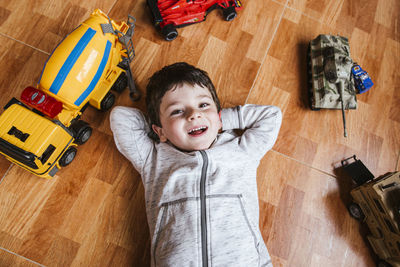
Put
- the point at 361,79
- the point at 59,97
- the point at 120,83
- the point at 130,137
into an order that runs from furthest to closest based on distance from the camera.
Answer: the point at 361,79
the point at 120,83
the point at 130,137
the point at 59,97

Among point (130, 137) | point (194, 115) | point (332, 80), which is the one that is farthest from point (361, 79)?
point (130, 137)

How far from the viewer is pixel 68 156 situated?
0.86m

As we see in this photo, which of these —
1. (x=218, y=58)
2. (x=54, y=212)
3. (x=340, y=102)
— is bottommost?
(x=54, y=212)

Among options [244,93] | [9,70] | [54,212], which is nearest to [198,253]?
[54,212]

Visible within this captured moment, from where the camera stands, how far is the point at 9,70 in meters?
0.95

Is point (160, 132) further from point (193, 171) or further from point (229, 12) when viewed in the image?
point (229, 12)

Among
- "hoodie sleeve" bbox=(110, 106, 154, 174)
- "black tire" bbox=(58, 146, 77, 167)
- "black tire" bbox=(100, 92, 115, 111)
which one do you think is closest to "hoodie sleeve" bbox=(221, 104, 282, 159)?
"hoodie sleeve" bbox=(110, 106, 154, 174)

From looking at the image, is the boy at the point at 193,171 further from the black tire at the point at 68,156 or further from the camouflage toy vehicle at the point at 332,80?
the camouflage toy vehicle at the point at 332,80

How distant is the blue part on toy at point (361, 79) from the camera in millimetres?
1044

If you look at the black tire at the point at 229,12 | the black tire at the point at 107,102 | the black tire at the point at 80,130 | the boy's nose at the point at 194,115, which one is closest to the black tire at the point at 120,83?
the black tire at the point at 107,102

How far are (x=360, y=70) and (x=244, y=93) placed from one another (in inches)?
18.8

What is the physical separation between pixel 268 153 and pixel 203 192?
364mm

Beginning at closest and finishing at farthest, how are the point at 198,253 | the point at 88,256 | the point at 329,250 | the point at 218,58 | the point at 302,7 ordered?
the point at 198,253 < the point at 88,256 < the point at 329,250 < the point at 218,58 < the point at 302,7

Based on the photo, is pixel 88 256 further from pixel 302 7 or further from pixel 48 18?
pixel 302 7
